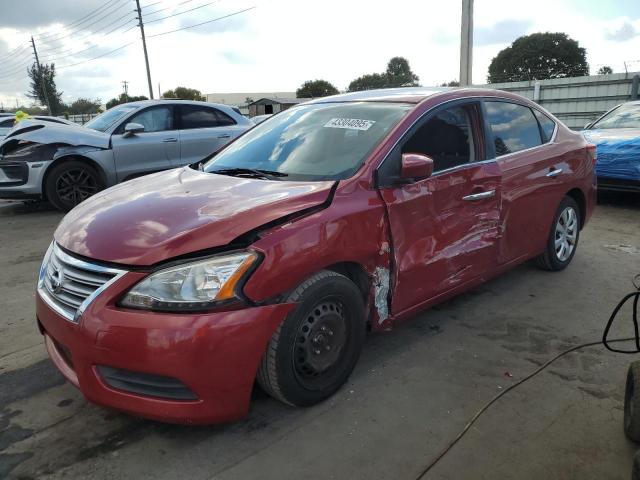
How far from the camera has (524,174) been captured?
392 centimetres

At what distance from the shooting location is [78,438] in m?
2.47

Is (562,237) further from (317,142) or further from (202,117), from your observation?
(202,117)

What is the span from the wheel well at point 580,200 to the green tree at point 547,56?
6034cm

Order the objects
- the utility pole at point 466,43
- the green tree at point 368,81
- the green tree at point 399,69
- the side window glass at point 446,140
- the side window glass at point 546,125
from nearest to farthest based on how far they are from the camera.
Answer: the side window glass at point 446,140, the side window glass at point 546,125, the utility pole at point 466,43, the green tree at point 368,81, the green tree at point 399,69

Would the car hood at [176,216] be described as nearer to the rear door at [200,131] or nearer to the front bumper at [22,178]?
the front bumper at [22,178]

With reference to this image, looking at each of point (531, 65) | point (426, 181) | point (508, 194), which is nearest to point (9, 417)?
point (426, 181)

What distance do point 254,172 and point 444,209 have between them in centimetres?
122

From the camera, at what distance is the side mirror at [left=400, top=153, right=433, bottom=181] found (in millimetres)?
2861

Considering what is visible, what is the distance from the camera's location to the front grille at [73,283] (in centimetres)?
228

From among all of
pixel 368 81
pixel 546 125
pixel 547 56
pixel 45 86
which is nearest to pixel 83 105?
pixel 45 86

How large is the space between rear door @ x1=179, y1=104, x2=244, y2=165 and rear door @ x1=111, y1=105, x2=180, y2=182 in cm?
14

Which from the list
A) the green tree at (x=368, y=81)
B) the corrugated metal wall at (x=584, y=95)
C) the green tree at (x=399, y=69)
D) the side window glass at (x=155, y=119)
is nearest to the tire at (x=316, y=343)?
the side window glass at (x=155, y=119)

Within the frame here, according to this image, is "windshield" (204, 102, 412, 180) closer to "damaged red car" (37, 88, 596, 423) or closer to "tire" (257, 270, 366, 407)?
"damaged red car" (37, 88, 596, 423)

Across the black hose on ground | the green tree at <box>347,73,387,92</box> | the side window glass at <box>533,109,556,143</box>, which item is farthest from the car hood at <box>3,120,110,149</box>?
the green tree at <box>347,73,387,92</box>
